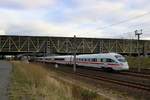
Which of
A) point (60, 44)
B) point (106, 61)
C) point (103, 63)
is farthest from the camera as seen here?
point (60, 44)

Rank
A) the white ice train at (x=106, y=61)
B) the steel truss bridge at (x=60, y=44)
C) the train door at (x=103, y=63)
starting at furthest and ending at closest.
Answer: the steel truss bridge at (x=60, y=44)
the train door at (x=103, y=63)
the white ice train at (x=106, y=61)

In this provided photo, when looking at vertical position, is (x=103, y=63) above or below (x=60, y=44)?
below

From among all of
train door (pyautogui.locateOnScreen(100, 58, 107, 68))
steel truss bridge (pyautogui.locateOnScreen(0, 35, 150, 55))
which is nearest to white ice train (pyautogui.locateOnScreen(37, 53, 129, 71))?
train door (pyautogui.locateOnScreen(100, 58, 107, 68))

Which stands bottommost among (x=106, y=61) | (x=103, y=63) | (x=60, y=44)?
(x=103, y=63)

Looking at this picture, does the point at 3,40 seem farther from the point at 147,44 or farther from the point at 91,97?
the point at 91,97

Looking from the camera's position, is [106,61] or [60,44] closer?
[106,61]

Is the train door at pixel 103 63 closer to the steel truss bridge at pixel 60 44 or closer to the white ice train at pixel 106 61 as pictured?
the white ice train at pixel 106 61

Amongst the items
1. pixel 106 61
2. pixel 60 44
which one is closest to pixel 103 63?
pixel 106 61

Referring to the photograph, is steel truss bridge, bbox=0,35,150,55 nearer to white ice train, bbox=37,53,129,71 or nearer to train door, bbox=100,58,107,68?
white ice train, bbox=37,53,129,71

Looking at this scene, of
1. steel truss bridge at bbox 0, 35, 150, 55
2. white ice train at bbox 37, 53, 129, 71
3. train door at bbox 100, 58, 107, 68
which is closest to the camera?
white ice train at bbox 37, 53, 129, 71

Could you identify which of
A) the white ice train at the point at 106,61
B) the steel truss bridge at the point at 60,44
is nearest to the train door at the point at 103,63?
the white ice train at the point at 106,61

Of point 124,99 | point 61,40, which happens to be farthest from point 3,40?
point 124,99

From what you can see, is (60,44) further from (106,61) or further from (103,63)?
(106,61)

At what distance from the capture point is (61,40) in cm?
15450
